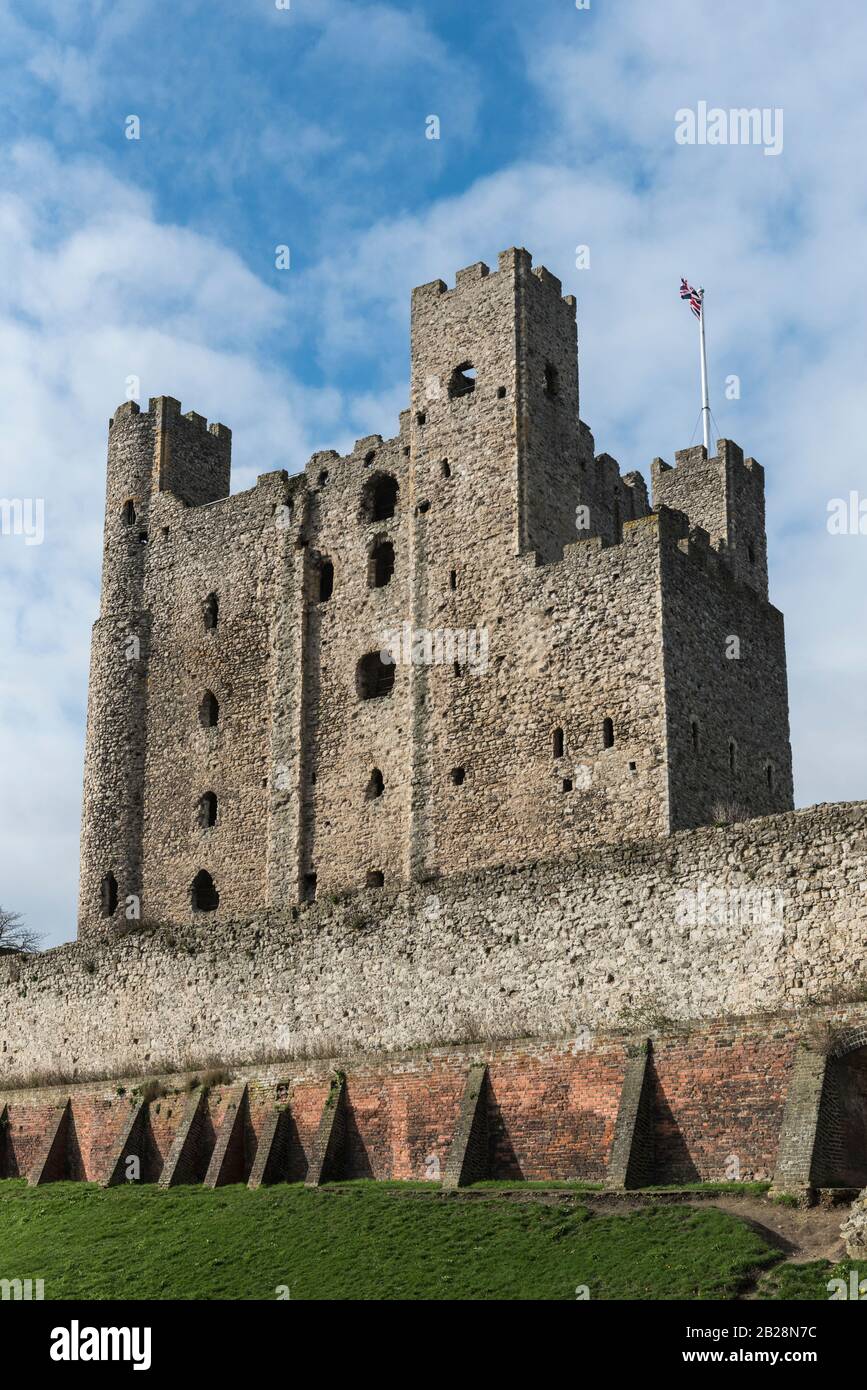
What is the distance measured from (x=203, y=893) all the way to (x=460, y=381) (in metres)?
14.3

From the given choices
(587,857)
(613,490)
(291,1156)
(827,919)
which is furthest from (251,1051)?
(613,490)

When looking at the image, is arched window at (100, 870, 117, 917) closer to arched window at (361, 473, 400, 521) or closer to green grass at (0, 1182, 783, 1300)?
arched window at (361, 473, 400, 521)

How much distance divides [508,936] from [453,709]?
1048 centimetres

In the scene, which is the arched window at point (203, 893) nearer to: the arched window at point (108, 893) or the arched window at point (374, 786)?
the arched window at point (108, 893)

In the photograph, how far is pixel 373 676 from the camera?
131 ft

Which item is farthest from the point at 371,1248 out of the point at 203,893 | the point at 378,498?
the point at 378,498

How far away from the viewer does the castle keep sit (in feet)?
110

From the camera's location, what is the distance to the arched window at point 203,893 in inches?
1640

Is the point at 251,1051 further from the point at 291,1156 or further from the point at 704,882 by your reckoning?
the point at 704,882

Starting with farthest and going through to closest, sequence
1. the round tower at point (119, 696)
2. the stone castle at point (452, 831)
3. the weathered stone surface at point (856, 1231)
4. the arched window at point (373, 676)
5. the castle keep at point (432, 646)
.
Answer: the round tower at point (119, 696) < the arched window at point (373, 676) < the castle keep at point (432, 646) < the stone castle at point (452, 831) < the weathered stone surface at point (856, 1231)

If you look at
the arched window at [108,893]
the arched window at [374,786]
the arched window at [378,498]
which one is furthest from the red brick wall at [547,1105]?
the arched window at [378,498]

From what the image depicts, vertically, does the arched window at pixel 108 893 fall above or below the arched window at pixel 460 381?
below

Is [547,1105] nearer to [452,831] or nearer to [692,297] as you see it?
[452,831]

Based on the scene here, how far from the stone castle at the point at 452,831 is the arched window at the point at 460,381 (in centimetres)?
5
